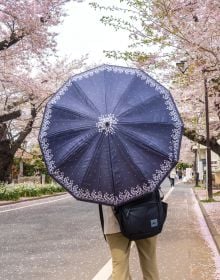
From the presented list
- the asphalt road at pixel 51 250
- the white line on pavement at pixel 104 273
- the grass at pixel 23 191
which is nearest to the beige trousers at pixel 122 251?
the white line on pavement at pixel 104 273

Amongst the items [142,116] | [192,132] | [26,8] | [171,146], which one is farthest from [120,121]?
[192,132]

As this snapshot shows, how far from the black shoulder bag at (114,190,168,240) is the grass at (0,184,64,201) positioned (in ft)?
74.9

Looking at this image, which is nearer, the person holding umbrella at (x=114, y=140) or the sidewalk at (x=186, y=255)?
the person holding umbrella at (x=114, y=140)

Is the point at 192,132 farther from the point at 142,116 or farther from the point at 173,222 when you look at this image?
the point at 142,116

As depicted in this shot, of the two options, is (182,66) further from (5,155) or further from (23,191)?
(23,191)

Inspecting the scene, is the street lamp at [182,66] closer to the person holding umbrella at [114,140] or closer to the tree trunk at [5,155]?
the person holding umbrella at [114,140]

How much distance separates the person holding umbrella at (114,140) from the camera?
3.74 meters

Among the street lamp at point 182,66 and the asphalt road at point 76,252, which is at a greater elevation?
the street lamp at point 182,66

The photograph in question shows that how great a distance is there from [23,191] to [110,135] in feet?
87.8

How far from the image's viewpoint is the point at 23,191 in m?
29.9

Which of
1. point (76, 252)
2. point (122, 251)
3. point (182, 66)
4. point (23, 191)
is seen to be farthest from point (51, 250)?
point (23, 191)

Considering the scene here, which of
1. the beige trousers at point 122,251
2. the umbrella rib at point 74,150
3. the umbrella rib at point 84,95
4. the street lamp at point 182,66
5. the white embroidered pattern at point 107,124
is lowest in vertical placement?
the beige trousers at point 122,251

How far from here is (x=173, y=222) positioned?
14.0 m

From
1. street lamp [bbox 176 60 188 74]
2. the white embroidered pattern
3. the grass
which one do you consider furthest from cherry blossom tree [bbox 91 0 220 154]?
the grass
